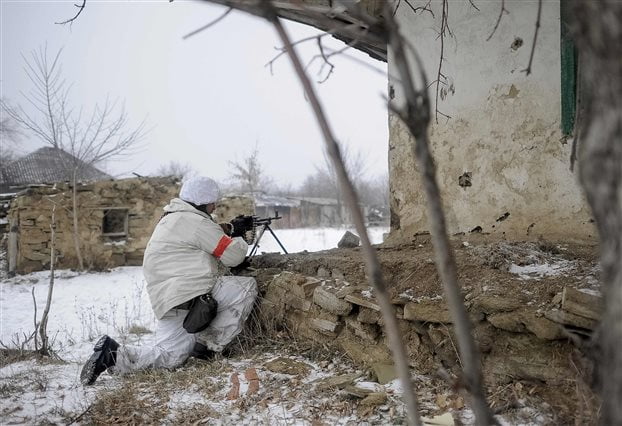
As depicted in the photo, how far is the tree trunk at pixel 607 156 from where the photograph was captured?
2.36 feet

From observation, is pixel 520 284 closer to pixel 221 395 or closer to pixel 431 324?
pixel 431 324

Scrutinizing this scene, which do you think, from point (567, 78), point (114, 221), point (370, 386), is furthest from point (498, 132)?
point (114, 221)

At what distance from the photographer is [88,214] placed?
1129cm

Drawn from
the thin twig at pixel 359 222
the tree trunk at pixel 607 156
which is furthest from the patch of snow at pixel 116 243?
the tree trunk at pixel 607 156

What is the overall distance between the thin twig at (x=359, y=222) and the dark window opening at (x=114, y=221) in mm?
11883

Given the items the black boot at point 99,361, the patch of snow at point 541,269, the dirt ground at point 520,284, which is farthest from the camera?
the black boot at point 99,361

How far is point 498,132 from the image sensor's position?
355 centimetres

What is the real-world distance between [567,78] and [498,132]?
2.10ft

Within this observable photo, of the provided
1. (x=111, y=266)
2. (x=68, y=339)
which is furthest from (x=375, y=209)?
(x=68, y=339)

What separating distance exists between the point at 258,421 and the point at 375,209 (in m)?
35.6

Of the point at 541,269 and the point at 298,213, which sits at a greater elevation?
the point at 298,213

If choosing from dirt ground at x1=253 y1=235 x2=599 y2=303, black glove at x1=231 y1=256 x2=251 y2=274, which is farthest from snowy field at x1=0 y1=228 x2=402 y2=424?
black glove at x1=231 y1=256 x2=251 y2=274

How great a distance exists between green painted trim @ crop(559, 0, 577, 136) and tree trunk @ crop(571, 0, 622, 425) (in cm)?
257

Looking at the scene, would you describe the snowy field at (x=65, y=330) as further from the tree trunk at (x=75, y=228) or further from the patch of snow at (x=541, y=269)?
the patch of snow at (x=541, y=269)
